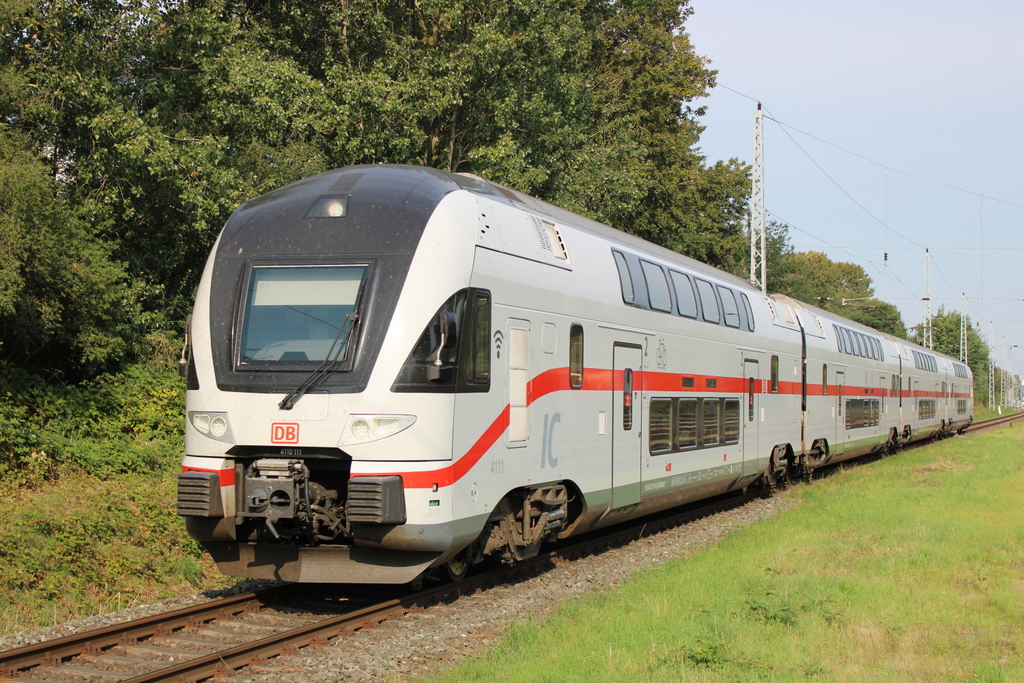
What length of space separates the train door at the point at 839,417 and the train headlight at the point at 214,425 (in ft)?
55.2

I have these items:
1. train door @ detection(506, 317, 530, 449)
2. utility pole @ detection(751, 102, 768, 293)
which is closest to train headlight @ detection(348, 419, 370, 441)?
train door @ detection(506, 317, 530, 449)

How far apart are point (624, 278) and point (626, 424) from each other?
5.83ft

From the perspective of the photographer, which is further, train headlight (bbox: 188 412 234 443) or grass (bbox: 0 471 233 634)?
grass (bbox: 0 471 233 634)

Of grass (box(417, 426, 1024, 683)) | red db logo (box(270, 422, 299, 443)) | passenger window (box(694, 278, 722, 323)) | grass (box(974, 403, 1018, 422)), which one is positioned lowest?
grass (box(974, 403, 1018, 422))

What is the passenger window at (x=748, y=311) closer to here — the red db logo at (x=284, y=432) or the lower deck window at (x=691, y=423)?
the lower deck window at (x=691, y=423)

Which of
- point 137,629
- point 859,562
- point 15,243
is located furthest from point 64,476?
point 859,562

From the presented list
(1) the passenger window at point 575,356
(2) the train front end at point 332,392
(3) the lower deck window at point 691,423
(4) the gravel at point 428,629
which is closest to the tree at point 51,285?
(2) the train front end at point 332,392

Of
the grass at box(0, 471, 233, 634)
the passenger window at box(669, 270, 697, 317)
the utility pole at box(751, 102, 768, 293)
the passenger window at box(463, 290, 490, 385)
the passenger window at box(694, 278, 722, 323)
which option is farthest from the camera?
the utility pole at box(751, 102, 768, 293)

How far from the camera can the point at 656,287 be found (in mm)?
12633

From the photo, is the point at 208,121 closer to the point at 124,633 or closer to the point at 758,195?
the point at 124,633

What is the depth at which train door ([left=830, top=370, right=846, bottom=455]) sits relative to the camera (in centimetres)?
2188

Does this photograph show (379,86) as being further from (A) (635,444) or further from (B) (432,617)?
(B) (432,617)

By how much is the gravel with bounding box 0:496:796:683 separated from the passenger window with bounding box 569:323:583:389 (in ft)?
6.88

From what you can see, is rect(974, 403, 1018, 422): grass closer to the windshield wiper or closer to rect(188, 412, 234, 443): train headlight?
the windshield wiper
